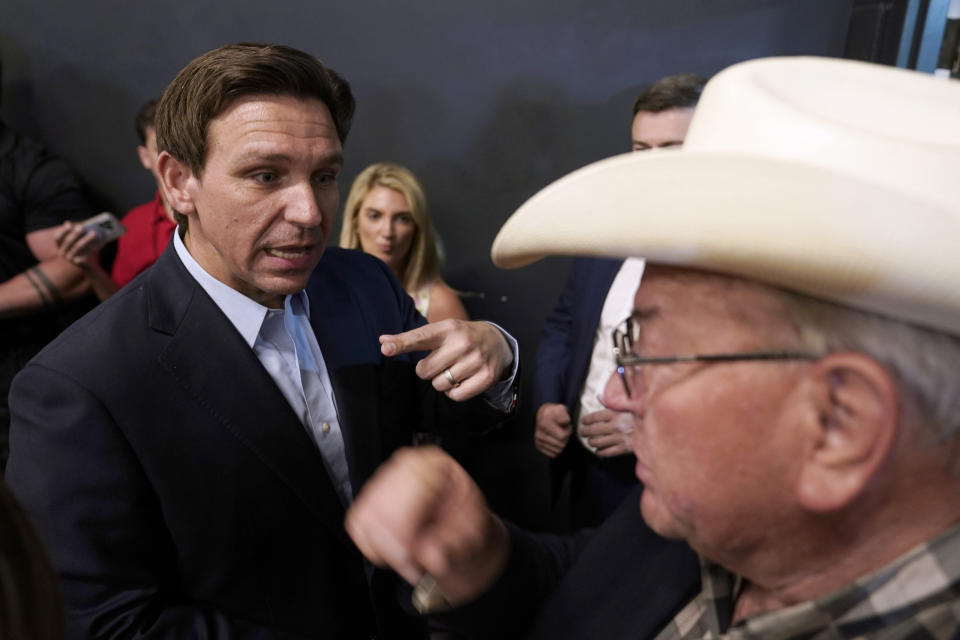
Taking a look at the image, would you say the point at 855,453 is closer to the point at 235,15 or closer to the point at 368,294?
the point at 368,294

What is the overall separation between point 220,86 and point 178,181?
24 centimetres

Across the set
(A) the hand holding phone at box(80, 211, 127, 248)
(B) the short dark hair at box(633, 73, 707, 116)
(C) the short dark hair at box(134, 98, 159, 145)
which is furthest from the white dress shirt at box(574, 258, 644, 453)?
(C) the short dark hair at box(134, 98, 159, 145)

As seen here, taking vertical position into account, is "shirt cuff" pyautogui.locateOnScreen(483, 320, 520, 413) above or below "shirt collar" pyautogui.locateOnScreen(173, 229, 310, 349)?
below

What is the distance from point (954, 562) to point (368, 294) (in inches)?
50.7

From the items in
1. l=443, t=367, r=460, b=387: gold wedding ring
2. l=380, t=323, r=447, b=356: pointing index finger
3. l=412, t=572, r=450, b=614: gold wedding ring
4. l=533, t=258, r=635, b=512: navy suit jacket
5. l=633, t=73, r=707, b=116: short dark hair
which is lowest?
l=533, t=258, r=635, b=512: navy suit jacket

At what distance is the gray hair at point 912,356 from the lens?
0.61 meters

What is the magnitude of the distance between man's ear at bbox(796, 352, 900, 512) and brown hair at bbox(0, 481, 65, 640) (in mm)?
691

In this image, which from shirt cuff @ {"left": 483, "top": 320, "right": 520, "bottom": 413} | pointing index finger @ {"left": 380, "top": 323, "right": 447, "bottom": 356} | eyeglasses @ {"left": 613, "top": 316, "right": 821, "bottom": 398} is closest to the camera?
eyeglasses @ {"left": 613, "top": 316, "right": 821, "bottom": 398}

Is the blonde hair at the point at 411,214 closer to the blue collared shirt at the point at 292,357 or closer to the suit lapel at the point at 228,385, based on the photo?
the blue collared shirt at the point at 292,357

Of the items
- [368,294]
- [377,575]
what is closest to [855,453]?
[377,575]

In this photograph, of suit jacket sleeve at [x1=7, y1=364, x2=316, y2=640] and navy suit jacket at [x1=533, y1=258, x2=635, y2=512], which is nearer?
suit jacket sleeve at [x1=7, y1=364, x2=316, y2=640]

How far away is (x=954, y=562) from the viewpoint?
64 centimetres

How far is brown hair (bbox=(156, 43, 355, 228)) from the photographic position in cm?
120

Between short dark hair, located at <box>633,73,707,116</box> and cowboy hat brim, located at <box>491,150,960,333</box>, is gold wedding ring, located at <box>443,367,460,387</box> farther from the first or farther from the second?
short dark hair, located at <box>633,73,707,116</box>
